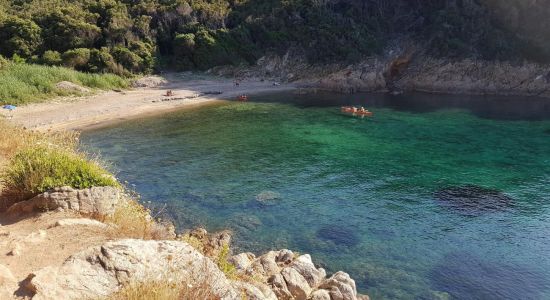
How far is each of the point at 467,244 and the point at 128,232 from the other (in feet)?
47.3

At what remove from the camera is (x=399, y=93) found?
59.7 meters

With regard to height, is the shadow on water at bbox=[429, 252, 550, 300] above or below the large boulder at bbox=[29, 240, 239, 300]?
below

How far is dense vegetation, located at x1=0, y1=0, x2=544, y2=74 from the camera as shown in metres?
53.1

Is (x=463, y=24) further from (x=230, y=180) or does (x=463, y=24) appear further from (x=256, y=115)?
(x=230, y=180)

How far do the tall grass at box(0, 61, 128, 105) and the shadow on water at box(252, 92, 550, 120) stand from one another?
20.0 meters

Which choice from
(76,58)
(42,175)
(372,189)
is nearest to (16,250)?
(42,175)

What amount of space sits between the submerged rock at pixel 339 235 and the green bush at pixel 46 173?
33.2 feet

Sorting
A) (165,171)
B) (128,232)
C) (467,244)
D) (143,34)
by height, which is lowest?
(467,244)

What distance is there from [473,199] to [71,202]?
779 inches

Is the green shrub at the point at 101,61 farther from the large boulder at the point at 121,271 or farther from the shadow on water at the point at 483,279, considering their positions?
the large boulder at the point at 121,271

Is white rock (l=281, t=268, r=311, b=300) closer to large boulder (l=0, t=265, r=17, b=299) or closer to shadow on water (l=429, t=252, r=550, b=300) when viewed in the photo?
shadow on water (l=429, t=252, r=550, b=300)

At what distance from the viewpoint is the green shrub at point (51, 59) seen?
165 feet

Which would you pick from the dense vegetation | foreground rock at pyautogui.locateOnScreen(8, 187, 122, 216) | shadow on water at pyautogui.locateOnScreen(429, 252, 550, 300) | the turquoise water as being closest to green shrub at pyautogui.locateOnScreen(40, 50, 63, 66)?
the dense vegetation

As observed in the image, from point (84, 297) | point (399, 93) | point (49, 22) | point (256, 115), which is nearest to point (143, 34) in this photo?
point (49, 22)
